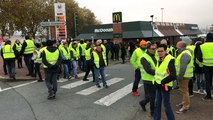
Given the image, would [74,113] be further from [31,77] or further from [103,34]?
[103,34]

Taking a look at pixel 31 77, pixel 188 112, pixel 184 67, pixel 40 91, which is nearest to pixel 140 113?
pixel 188 112

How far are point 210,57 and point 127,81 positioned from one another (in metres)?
4.44

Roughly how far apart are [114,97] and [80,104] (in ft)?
4.29

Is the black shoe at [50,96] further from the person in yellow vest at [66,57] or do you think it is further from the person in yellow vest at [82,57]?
the person in yellow vest at [82,57]

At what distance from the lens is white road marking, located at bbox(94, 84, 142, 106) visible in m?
7.88

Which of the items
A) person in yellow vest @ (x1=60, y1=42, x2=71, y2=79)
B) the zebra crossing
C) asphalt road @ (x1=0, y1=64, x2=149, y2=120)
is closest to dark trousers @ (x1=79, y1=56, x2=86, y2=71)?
person in yellow vest @ (x1=60, y1=42, x2=71, y2=79)

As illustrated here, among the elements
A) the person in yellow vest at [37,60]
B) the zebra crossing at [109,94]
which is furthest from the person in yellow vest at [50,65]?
the person in yellow vest at [37,60]

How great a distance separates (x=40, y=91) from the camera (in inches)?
372

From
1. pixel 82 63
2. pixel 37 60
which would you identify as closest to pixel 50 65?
pixel 37 60

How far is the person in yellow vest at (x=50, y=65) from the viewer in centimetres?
828

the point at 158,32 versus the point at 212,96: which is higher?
the point at 158,32

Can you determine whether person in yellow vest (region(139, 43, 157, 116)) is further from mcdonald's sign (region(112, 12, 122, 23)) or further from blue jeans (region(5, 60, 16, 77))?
mcdonald's sign (region(112, 12, 122, 23))

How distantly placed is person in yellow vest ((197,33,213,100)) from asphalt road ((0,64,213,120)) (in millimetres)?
620

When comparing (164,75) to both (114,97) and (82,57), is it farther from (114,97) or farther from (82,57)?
(82,57)
